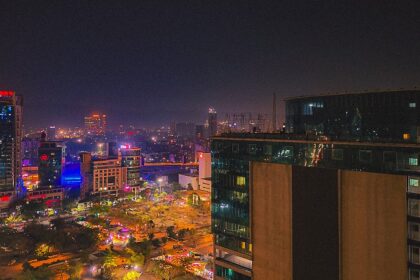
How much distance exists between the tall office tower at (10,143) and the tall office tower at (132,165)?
28.4ft

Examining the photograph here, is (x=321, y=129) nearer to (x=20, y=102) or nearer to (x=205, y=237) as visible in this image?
(x=205, y=237)

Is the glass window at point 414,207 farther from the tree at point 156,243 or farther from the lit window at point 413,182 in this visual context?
the tree at point 156,243

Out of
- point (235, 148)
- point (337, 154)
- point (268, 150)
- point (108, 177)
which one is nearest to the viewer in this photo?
point (337, 154)

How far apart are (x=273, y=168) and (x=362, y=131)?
2.38 meters

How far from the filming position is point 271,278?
924cm

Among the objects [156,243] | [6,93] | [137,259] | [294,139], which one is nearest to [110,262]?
[137,259]

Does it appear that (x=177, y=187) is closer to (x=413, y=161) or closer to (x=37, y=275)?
(x=37, y=275)

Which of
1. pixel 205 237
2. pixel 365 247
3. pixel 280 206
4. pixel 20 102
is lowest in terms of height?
pixel 205 237

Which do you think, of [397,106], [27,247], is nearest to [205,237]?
[27,247]

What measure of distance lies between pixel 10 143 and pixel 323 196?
24.9 meters

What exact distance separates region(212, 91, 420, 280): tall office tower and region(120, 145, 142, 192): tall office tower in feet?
75.5

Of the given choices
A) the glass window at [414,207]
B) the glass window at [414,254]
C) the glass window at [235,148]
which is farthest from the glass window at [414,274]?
the glass window at [235,148]

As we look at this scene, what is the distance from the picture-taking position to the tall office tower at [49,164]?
100ft

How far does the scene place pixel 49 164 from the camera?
3062cm
